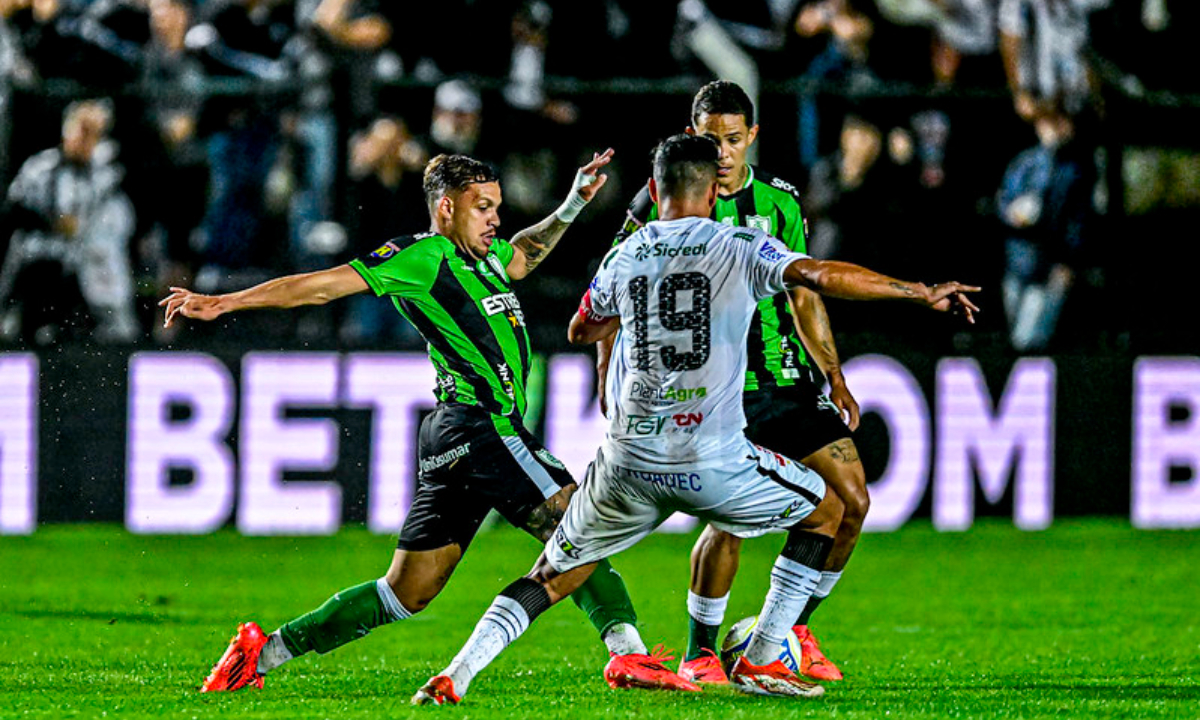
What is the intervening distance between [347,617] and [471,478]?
72cm

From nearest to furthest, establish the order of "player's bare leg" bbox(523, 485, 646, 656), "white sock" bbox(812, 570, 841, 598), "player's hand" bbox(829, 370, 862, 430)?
"player's bare leg" bbox(523, 485, 646, 656), "player's hand" bbox(829, 370, 862, 430), "white sock" bbox(812, 570, 841, 598)

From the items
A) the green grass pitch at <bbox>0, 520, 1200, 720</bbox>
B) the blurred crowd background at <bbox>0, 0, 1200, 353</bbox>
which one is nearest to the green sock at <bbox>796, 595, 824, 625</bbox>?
the green grass pitch at <bbox>0, 520, 1200, 720</bbox>

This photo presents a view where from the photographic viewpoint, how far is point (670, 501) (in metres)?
6.88

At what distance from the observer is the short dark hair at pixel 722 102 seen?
7969 millimetres

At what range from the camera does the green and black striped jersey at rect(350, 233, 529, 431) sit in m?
7.48

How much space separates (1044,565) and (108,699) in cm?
707

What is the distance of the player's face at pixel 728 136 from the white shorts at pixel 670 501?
4.85ft

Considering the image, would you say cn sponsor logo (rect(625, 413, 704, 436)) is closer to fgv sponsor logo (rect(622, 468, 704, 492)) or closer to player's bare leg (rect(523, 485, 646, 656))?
fgv sponsor logo (rect(622, 468, 704, 492))

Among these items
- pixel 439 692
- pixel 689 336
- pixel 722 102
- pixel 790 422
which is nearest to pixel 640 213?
pixel 722 102

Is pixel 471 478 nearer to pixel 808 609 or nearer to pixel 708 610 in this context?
pixel 708 610

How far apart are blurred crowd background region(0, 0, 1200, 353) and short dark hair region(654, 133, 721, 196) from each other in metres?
6.43

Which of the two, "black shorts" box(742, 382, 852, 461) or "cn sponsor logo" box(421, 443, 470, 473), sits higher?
"black shorts" box(742, 382, 852, 461)

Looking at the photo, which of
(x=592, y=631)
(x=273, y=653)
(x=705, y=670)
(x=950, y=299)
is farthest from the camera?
(x=592, y=631)

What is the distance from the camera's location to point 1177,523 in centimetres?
1389
